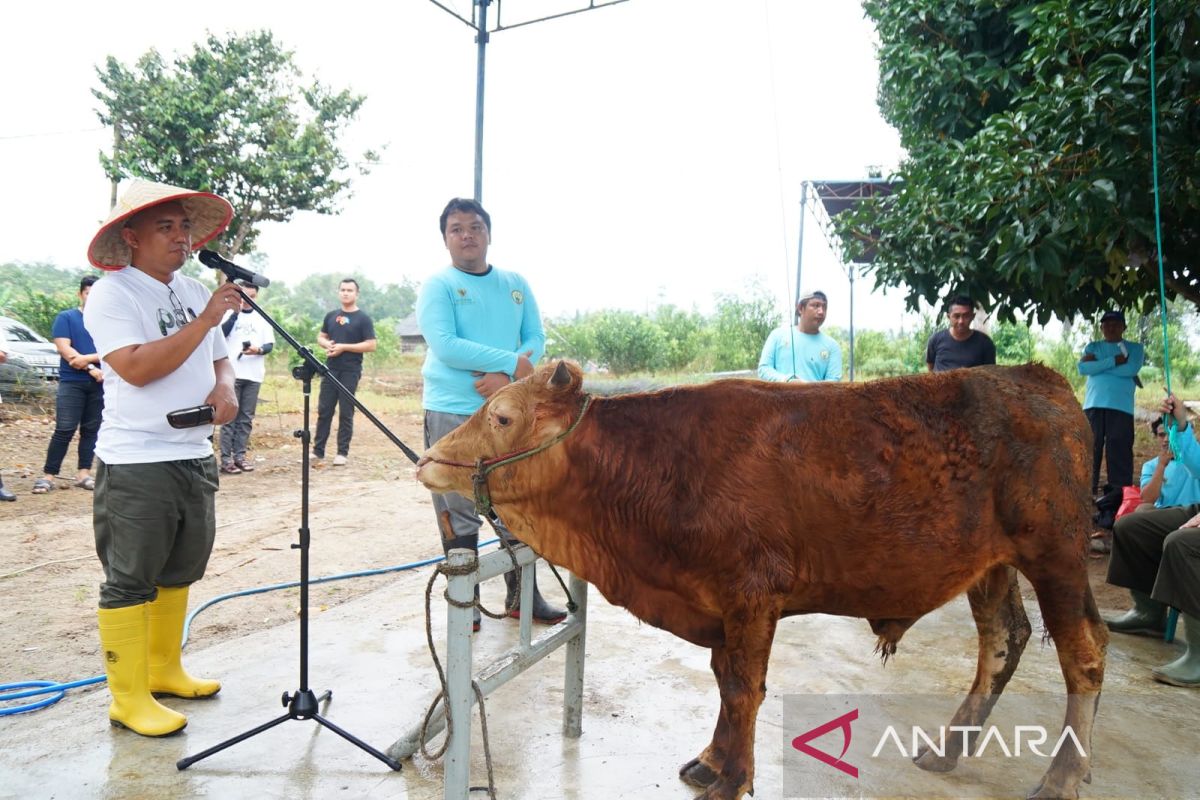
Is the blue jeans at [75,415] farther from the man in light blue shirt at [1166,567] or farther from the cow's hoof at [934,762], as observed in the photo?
the man in light blue shirt at [1166,567]

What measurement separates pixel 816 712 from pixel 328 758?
1.92 m

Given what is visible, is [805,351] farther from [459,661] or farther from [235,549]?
[235,549]

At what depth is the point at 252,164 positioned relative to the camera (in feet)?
48.6

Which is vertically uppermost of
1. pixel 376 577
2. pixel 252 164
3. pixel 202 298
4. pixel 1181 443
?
pixel 252 164

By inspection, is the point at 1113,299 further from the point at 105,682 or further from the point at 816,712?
the point at 105,682

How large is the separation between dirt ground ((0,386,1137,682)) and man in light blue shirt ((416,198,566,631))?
4.87 ft

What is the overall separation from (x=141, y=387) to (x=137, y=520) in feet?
1.60

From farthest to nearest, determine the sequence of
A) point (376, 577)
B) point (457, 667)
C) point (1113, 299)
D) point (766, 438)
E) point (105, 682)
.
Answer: point (1113, 299), point (376, 577), point (105, 682), point (766, 438), point (457, 667)

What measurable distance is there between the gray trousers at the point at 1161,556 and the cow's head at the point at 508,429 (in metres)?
3.01

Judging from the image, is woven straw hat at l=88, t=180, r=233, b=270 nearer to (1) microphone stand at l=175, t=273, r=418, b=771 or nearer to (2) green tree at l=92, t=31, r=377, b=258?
(1) microphone stand at l=175, t=273, r=418, b=771

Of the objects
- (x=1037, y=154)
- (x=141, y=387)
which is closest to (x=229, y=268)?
(x=141, y=387)

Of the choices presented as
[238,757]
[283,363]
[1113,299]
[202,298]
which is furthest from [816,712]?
[283,363]

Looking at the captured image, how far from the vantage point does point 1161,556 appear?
4.09 meters

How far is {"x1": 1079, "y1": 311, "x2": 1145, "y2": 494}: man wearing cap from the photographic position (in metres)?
7.01
